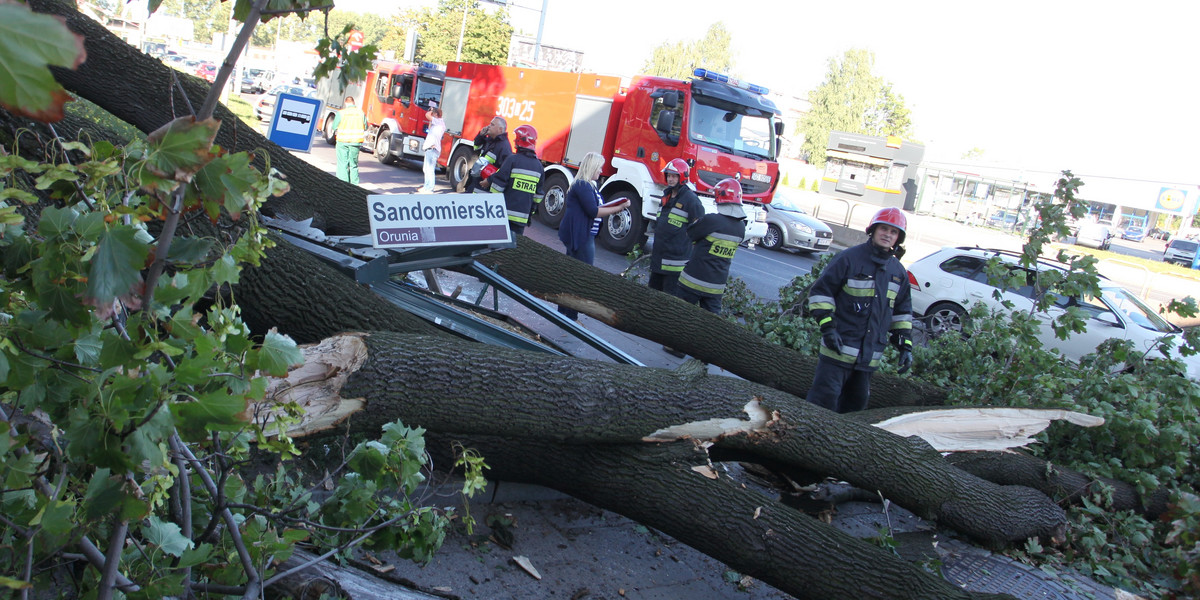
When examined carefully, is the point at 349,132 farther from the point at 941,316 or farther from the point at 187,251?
the point at 187,251

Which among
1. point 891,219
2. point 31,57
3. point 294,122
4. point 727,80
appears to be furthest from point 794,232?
point 31,57

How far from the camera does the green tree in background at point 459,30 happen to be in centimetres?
3048

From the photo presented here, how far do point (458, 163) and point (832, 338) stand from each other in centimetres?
1378

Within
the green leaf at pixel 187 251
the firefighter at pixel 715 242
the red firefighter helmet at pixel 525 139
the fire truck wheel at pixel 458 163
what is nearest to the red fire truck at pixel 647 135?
the fire truck wheel at pixel 458 163

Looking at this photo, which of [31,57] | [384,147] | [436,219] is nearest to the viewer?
[31,57]

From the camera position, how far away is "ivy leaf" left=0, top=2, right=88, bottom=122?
798 mm

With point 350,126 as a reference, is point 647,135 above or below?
above

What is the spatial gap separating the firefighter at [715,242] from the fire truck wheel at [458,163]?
10891mm

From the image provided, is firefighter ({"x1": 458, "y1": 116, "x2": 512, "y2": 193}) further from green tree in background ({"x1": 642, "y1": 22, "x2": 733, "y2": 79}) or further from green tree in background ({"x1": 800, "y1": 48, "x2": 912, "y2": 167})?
green tree in background ({"x1": 642, "y1": 22, "x2": 733, "y2": 79})

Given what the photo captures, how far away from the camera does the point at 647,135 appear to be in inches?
520

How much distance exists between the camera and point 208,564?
199cm

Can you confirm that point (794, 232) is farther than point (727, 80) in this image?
Yes

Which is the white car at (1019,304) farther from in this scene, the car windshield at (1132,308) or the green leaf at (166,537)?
the green leaf at (166,537)

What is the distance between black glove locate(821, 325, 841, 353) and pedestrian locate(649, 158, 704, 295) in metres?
2.27
